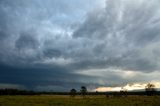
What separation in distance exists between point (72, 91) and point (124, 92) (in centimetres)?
3938

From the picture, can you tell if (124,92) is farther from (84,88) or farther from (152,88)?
(84,88)

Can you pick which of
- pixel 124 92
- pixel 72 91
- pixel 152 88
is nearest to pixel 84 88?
pixel 72 91

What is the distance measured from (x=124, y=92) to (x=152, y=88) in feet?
63.9

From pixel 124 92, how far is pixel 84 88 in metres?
34.0

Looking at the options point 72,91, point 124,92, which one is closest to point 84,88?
point 72,91

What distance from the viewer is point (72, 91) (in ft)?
594

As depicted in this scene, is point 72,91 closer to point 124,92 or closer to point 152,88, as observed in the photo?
point 124,92

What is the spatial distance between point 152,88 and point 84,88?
4666 centimetres

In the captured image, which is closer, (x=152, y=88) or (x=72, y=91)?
(x=152, y=88)

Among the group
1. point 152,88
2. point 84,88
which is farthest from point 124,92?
point 84,88

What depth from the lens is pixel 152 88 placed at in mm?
164375

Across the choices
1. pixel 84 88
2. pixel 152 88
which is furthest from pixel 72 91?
pixel 152 88

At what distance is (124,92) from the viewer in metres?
159

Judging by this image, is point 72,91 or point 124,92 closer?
point 124,92
